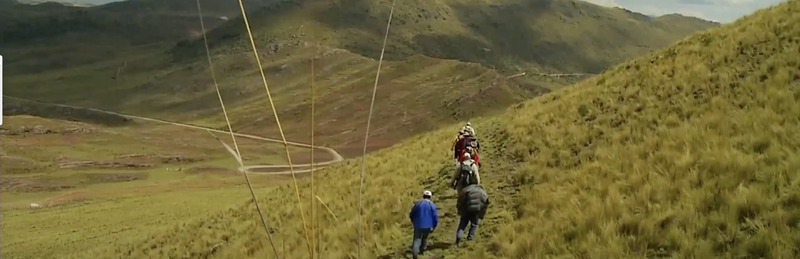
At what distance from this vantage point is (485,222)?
1321 cm

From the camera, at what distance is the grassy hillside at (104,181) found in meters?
36.7

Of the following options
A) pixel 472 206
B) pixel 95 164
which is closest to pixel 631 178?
pixel 472 206

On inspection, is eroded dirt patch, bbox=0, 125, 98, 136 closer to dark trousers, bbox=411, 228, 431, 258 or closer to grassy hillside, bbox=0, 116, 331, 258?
grassy hillside, bbox=0, 116, 331, 258

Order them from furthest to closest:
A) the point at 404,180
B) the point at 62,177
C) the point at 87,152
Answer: the point at 87,152 < the point at 62,177 < the point at 404,180

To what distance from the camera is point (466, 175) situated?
1302 centimetres

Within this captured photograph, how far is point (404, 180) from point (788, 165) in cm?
1342

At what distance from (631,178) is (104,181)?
82.9 meters

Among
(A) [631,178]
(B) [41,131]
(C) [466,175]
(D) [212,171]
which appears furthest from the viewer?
(B) [41,131]

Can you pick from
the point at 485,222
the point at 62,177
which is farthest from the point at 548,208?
the point at 62,177

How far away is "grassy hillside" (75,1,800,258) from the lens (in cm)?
814

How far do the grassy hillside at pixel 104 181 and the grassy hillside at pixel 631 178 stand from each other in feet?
14.7

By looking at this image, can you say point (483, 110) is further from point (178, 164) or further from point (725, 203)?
point (725, 203)

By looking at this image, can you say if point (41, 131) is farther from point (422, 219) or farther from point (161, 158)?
point (422, 219)

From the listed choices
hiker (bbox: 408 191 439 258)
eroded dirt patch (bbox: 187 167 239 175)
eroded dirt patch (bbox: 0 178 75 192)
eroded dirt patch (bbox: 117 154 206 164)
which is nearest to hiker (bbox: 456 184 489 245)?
hiker (bbox: 408 191 439 258)
